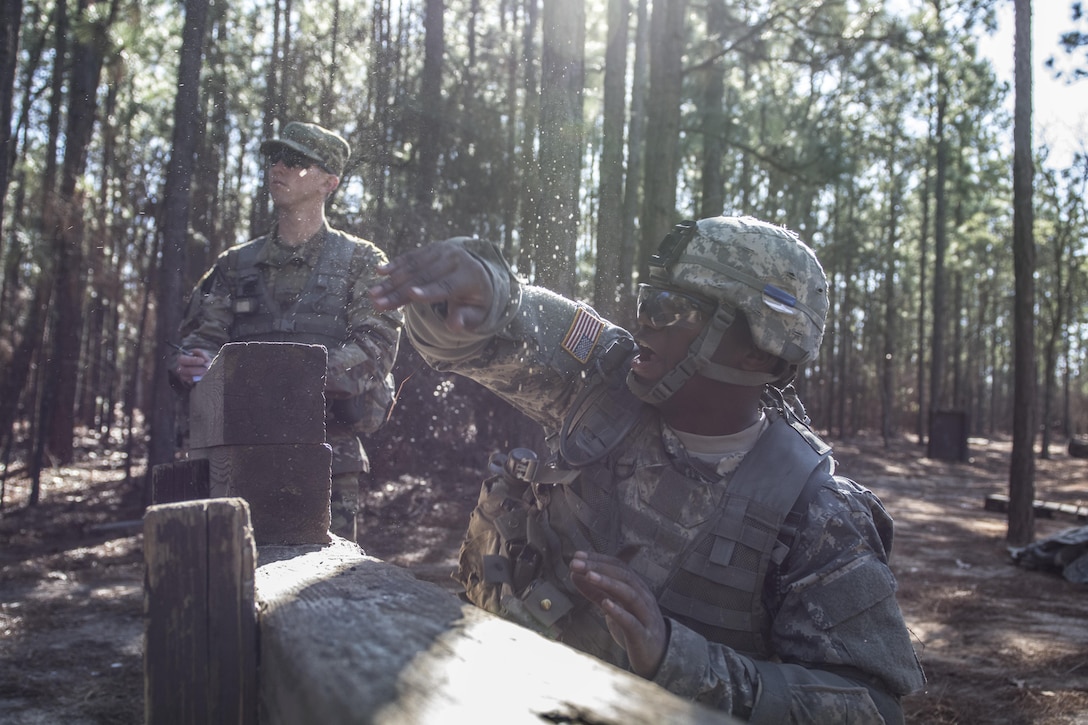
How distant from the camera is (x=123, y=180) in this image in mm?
15680

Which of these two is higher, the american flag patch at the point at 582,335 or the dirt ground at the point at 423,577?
the american flag patch at the point at 582,335

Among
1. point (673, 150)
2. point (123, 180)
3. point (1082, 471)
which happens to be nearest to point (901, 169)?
point (1082, 471)

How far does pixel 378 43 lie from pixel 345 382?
242 inches

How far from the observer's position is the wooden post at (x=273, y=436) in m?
2.63

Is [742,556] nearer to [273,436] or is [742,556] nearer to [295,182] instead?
[273,436]

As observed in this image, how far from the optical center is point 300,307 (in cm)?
447

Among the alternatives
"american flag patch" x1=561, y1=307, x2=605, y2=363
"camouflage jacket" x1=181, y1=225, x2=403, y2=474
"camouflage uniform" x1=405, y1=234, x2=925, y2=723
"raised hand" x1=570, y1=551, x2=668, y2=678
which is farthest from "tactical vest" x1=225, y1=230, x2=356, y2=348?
"raised hand" x1=570, y1=551, x2=668, y2=678

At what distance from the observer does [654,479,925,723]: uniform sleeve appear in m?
2.13

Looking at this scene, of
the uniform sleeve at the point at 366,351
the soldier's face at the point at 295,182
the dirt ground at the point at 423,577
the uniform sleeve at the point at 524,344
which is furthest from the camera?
the dirt ground at the point at 423,577

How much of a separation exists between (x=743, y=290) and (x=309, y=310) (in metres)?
2.48

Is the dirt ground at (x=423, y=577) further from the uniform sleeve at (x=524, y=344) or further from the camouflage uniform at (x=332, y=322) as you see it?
the camouflage uniform at (x=332, y=322)

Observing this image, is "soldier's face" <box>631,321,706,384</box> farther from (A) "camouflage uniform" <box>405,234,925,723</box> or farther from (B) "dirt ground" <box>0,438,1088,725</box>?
(B) "dirt ground" <box>0,438,1088,725</box>

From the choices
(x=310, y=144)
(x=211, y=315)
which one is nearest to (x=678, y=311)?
(x=310, y=144)

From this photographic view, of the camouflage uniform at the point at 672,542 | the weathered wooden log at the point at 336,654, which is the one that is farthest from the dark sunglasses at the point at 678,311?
the weathered wooden log at the point at 336,654
